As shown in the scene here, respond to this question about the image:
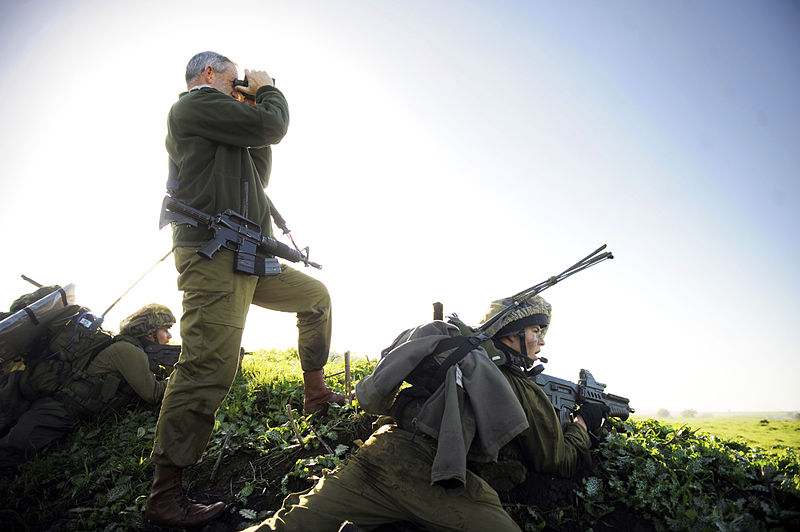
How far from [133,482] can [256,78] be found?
161 inches

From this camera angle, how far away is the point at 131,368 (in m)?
5.25

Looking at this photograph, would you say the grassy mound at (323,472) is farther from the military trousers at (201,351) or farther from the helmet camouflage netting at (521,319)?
the helmet camouflage netting at (521,319)

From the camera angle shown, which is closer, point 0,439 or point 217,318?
point 217,318

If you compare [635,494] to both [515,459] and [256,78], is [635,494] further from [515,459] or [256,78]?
[256,78]

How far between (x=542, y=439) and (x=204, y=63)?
4.41m

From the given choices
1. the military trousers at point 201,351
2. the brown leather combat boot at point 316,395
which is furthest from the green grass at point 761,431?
the military trousers at point 201,351

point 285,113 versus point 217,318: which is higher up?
point 285,113

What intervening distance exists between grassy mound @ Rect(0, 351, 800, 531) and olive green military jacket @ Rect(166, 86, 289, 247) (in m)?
2.21

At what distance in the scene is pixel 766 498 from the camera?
10.6 feet

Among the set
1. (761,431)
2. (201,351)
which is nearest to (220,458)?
(201,351)

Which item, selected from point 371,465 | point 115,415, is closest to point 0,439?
point 115,415

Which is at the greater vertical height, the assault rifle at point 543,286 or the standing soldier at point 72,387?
the assault rifle at point 543,286

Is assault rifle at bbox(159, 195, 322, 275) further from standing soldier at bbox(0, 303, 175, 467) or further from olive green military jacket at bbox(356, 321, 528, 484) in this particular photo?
standing soldier at bbox(0, 303, 175, 467)

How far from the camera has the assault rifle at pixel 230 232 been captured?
336 cm
